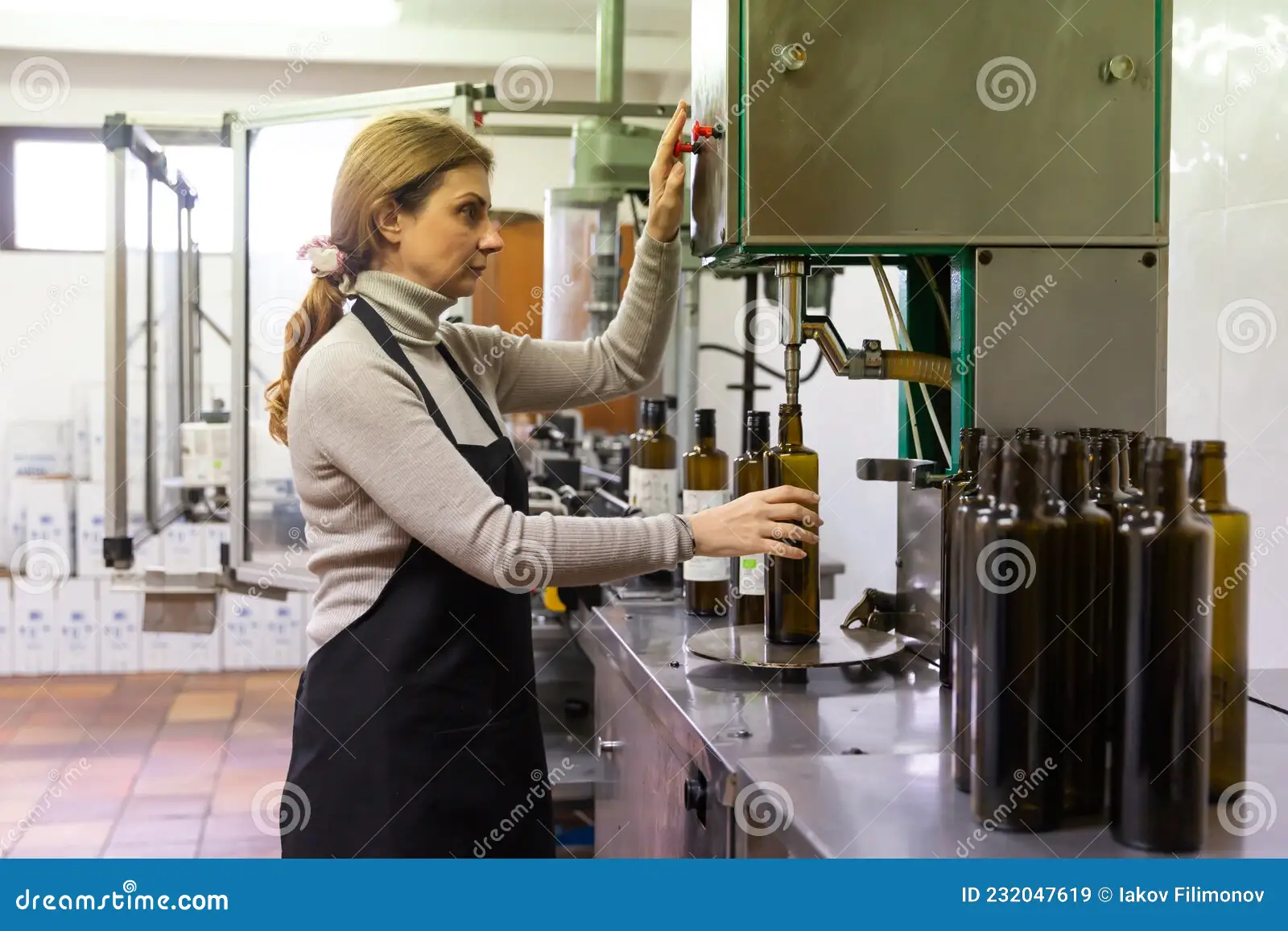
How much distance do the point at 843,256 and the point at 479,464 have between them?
0.56 m

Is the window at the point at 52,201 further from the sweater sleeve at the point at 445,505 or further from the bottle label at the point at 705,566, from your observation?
the sweater sleeve at the point at 445,505

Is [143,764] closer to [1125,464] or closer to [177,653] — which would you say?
[177,653]

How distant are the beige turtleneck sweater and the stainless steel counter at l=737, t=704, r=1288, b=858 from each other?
0.37 meters

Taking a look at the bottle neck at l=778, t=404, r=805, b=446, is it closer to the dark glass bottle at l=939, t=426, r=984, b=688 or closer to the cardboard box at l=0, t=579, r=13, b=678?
the dark glass bottle at l=939, t=426, r=984, b=688

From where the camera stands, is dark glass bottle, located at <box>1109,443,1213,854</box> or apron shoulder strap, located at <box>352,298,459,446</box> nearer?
dark glass bottle, located at <box>1109,443,1213,854</box>

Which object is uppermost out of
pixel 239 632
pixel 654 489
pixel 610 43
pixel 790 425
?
pixel 610 43

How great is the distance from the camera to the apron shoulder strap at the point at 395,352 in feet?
5.15

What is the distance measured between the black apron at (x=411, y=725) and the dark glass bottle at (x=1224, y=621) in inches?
35.1

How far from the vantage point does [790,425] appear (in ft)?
5.33

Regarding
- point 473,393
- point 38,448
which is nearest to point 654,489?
point 473,393

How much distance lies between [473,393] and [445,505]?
0.32 m

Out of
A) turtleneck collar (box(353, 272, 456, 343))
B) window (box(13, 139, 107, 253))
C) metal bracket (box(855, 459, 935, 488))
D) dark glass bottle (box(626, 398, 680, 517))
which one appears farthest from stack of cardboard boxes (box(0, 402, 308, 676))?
metal bracket (box(855, 459, 935, 488))

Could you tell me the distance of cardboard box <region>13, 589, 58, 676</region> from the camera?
19.8 feet

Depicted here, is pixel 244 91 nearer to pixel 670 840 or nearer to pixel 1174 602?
pixel 670 840
